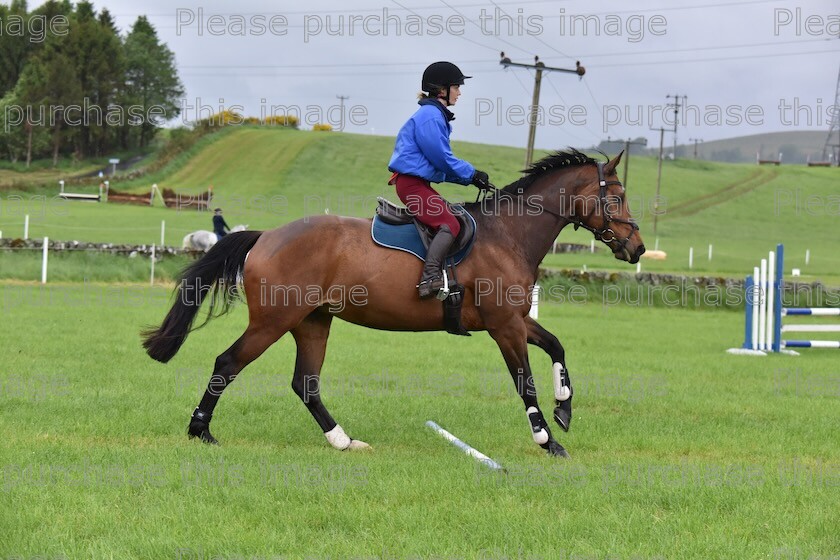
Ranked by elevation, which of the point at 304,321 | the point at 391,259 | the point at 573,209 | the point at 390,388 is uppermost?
the point at 573,209

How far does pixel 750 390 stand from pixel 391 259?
5730 millimetres

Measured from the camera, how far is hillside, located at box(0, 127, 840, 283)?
135 ft

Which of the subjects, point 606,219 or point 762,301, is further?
point 762,301

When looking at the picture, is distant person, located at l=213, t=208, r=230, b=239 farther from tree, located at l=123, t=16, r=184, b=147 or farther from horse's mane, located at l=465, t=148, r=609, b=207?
tree, located at l=123, t=16, r=184, b=147

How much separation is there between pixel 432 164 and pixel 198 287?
222 centimetres

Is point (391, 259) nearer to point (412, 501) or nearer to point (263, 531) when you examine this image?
point (412, 501)

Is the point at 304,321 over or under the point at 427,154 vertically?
under

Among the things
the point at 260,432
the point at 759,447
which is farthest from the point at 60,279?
the point at 759,447

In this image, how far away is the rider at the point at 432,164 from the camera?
23.0ft

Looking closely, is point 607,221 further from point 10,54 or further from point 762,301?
point 10,54

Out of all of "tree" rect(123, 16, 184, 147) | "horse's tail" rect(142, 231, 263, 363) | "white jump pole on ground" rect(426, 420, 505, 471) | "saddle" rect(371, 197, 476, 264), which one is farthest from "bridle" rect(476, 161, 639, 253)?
"tree" rect(123, 16, 184, 147)

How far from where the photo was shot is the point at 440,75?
7164 millimetres

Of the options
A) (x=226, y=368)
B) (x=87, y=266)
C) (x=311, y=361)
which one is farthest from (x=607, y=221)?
(x=87, y=266)

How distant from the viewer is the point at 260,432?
24.8ft
